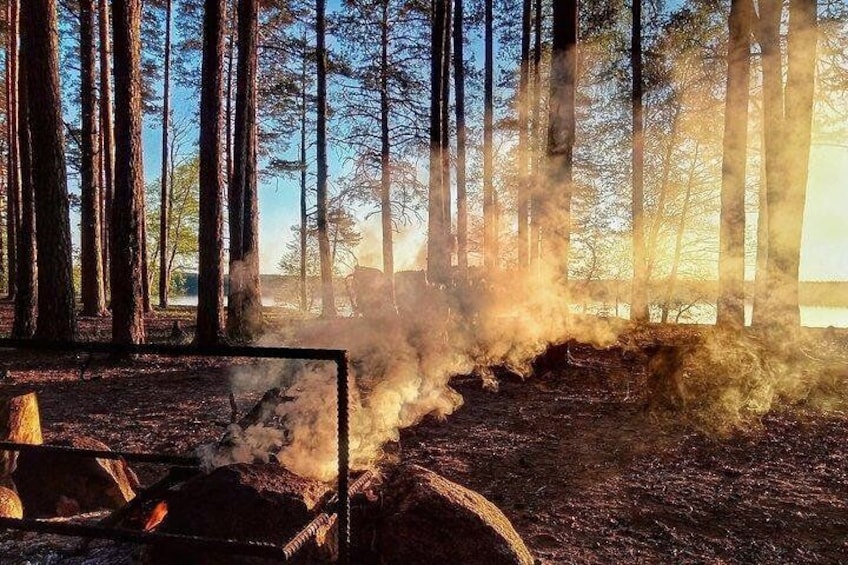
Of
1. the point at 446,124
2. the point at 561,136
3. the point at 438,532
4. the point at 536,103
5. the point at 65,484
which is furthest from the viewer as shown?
the point at 536,103

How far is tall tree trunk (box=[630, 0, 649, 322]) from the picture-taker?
15.4 m

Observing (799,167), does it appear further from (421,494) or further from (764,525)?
(421,494)

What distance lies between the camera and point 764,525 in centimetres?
420

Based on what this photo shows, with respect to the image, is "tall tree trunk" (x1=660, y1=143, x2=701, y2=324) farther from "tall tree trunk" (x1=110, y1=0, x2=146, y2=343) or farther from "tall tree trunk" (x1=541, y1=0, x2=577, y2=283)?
"tall tree trunk" (x1=110, y1=0, x2=146, y2=343)

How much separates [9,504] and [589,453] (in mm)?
5026

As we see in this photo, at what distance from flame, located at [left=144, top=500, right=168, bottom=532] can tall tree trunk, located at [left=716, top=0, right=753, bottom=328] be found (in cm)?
1157

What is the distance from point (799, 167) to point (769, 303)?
2518 mm

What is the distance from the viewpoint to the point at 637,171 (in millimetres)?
15953

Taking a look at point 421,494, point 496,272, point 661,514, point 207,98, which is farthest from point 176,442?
point 496,272

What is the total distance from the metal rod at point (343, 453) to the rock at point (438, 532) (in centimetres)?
60

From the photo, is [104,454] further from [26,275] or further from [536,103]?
[536,103]

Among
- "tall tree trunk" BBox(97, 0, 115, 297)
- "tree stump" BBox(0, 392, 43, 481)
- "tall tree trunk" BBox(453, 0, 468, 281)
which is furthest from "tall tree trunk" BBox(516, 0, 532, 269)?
"tree stump" BBox(0, 392, 43, 481)

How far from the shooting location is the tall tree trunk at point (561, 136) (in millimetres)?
8672

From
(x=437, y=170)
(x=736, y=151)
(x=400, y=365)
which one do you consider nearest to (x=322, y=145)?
(x=437, y=170)
